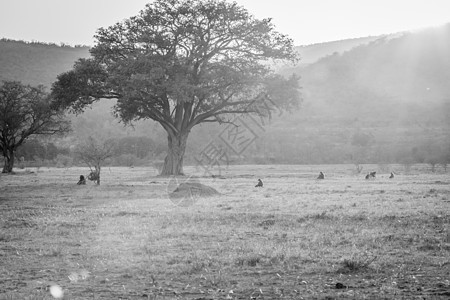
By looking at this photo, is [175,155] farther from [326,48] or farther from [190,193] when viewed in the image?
[326,48]

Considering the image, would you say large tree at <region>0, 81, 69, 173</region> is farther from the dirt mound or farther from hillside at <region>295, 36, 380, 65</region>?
hillside at <region>295, 36, 380, 65</region>

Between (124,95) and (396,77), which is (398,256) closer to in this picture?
(124,95)

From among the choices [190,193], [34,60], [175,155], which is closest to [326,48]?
[34,60]

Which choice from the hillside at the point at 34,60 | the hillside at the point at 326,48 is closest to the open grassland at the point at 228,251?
the hillside at the point at 34,60

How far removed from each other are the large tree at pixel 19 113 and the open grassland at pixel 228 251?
3830cm

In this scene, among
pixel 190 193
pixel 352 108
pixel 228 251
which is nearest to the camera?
pixel 228 251

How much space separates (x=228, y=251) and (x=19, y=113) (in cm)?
4997

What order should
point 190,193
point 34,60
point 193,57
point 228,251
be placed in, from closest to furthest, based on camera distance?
point 228,251 < point 190,193 < point 193,57 < point 34,60

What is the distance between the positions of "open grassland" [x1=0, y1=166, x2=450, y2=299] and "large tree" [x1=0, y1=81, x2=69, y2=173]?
126 ft

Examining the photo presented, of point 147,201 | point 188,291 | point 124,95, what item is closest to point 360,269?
point 188,291

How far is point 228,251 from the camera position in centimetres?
945

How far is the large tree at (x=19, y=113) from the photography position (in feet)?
172

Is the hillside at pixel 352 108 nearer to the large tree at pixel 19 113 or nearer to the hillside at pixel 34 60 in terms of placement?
the hillside at pixel 34 60

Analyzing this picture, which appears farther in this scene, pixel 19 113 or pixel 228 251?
pixel 19 113
